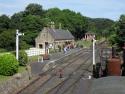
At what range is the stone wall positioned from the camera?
22.1 m

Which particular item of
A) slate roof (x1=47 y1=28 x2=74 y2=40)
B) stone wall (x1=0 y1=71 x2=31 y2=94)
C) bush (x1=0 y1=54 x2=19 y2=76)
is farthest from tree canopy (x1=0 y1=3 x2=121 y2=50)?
bush (x1=0 y1=54 x2=19 y2=76)

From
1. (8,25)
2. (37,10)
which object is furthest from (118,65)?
(37,10)

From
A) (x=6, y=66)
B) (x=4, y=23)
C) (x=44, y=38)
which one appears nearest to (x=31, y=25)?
(x=44, y=38)

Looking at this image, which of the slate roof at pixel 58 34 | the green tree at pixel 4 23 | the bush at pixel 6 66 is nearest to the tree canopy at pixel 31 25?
the green tree at pixel 4 23

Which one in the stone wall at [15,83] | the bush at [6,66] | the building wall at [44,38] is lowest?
the stone wall at [15,83]

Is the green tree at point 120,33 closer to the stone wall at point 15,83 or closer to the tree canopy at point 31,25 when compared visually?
the tree canopy at point 31,25

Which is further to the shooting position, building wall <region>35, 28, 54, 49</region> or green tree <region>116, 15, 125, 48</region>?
building wall <region>35, 28, 54, 49</region>

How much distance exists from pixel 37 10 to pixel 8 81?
12818cm

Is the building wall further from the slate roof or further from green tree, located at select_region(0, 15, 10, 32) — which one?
green tree, located at select_region(0, 15, 10, 32)

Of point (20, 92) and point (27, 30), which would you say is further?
point (27, 30)

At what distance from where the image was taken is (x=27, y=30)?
89.0m

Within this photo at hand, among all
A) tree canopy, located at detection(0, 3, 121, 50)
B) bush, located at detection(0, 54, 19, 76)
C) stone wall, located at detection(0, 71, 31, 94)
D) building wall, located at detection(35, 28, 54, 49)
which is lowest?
stone wall, located at detection(0, 71, 31, 94)

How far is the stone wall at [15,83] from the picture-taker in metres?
22.1

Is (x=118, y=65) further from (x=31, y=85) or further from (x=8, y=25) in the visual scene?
(x=8, y=25)
